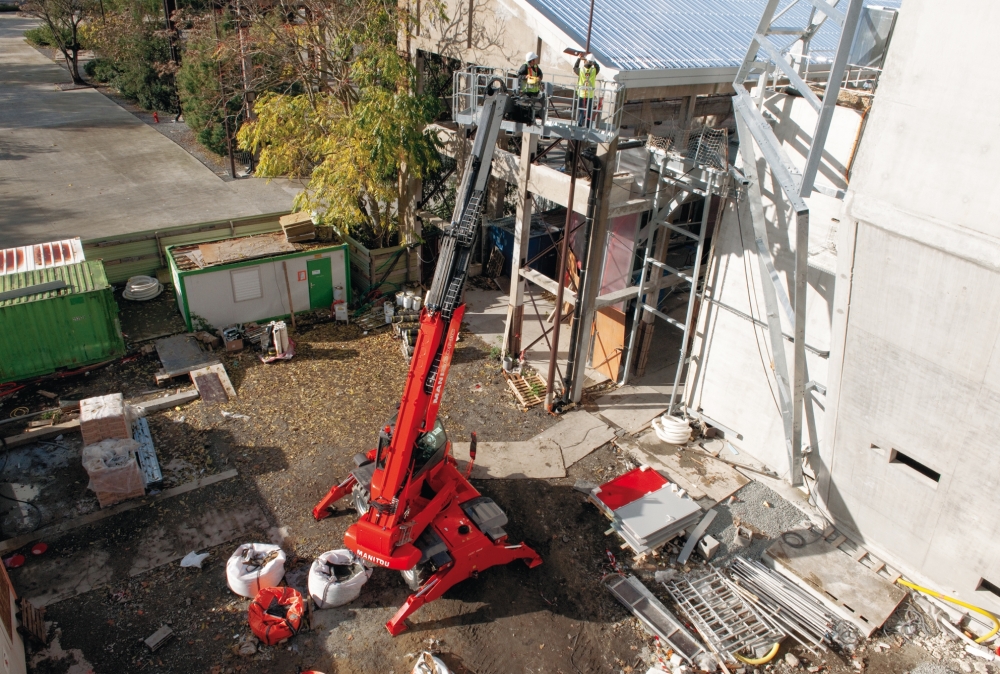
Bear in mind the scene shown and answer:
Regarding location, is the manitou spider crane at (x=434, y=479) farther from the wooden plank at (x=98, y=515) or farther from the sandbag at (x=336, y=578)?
the wooden plank at (x=98, y=515)

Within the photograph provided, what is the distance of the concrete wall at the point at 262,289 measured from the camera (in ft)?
59.0

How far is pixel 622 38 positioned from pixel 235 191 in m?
19.7

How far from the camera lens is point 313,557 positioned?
11.9m

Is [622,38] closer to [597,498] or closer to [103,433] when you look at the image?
[597,498]

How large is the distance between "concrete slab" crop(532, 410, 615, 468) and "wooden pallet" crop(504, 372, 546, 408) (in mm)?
914

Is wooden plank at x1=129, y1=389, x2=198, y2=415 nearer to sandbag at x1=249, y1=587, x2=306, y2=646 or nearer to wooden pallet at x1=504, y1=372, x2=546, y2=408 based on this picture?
sandbag at x1=249, y1=587, x2=306, y2=646

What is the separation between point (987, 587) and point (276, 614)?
11515 mm

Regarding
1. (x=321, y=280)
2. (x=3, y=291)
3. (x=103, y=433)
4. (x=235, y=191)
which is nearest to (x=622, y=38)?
(x=321, y=280)

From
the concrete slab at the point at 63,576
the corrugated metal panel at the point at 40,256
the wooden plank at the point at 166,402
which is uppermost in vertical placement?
the corrugated metal panel at the point at 40,256

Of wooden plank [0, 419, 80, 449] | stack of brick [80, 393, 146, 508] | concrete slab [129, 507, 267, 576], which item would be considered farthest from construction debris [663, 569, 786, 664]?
wooden plank [0, 419, 80, 449]

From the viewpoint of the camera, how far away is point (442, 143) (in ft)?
64.4

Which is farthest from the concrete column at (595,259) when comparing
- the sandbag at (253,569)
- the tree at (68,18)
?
the tree at (68,18)

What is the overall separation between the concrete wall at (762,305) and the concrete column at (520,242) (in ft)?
14.4

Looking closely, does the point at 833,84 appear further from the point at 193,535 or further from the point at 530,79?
the point at 193,535
